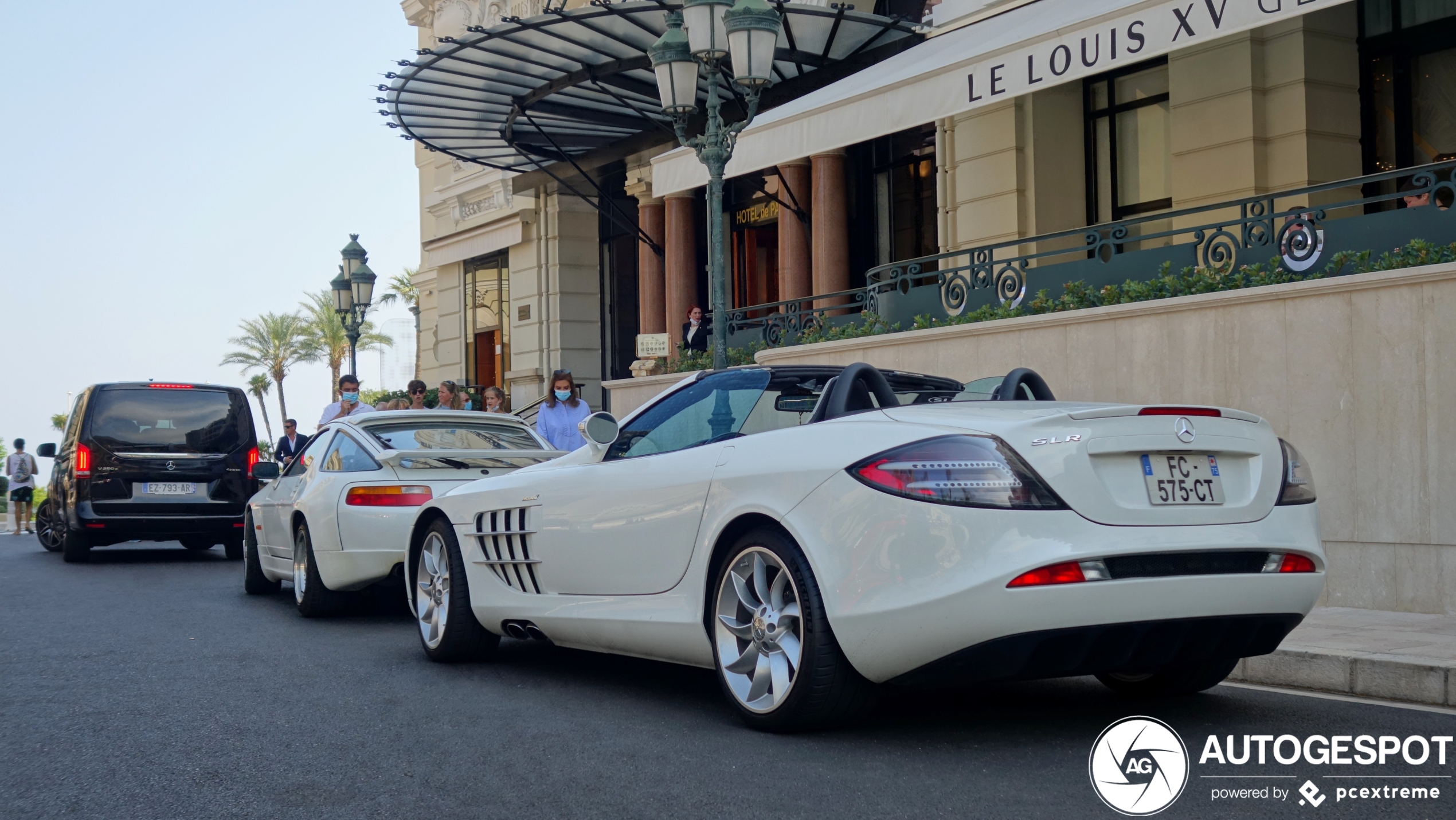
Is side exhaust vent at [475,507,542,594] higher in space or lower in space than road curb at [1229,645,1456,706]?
higher

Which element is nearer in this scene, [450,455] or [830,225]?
[450,455]

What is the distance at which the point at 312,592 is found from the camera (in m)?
9.06

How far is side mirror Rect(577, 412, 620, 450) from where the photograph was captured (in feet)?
19.5

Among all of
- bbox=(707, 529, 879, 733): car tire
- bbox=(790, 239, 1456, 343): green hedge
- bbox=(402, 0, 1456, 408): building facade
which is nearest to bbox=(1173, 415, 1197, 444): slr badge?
bbox=(707, 529, 879, 733): car tire

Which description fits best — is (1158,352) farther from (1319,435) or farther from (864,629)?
Answer: (864,629)

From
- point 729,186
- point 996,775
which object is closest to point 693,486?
point 996,775

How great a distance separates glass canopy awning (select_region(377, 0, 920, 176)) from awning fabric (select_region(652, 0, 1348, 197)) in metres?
0.96

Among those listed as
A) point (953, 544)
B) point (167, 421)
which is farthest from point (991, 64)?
point (167, 421)

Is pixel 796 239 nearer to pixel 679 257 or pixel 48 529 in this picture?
pixel 679 257

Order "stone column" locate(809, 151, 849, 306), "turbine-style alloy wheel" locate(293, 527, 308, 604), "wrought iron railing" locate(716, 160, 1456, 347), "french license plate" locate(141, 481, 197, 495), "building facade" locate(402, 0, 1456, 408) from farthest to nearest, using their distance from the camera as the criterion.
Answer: "stone column" locate(809, 151, 849, 306), "french license plate" locate(141, 481, 197, 495), "building facade" locate(402, 0, 1456, 408), "wrought iron railing" locate(716, 160, 1456, 347), "turbine-style alloy wheel" locate(293, 527, 308, 604)

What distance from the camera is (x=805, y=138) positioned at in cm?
1370

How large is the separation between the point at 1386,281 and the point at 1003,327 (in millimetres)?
3477

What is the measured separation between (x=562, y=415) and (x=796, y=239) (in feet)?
25.8

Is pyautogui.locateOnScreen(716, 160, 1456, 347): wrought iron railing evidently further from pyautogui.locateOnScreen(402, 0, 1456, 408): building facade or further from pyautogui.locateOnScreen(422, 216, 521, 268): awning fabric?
pyautogui.locateOnScreen(422, 216, 521, 268): awning fabric
